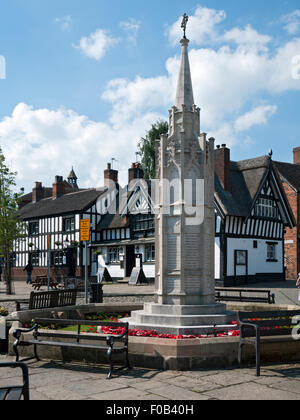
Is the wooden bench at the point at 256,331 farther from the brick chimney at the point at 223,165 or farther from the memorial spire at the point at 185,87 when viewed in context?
the brick chimney at the point at 223,165

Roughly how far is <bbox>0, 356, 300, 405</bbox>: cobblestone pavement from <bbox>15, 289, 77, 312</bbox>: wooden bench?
127 inches

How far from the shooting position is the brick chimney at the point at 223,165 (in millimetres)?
31562

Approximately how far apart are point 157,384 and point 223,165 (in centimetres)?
2636

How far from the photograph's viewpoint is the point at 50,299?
11500 mm

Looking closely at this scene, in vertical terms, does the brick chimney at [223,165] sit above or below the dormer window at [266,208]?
above

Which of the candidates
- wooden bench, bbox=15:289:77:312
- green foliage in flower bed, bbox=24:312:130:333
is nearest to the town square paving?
green foliage in flower bed, bbox=24:312:130:333

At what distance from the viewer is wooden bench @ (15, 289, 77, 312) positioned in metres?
10.7

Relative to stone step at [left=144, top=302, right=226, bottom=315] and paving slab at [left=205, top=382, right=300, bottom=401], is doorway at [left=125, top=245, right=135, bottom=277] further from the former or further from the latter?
paving slab at [left=205, top=382, right=300, bottom=401]

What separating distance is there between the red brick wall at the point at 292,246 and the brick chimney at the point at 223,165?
985 centimetres

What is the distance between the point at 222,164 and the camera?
31.6 meters

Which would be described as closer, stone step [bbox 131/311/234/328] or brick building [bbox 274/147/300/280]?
stone step [bbox 131/311/234/328]

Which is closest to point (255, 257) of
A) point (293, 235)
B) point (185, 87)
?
point (293, 235)

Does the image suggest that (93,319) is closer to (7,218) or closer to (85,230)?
(85,230)

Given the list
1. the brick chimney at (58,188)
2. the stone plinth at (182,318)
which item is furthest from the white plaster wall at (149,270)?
the stone plinth at (182,318)
